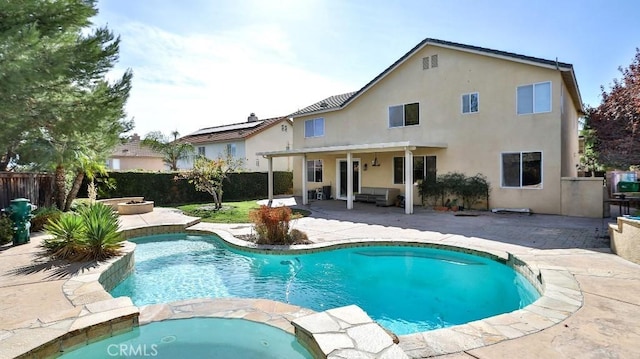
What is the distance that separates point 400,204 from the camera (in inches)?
704

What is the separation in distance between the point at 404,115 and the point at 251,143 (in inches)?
642

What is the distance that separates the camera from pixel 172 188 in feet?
69.6

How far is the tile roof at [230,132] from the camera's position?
31.0m

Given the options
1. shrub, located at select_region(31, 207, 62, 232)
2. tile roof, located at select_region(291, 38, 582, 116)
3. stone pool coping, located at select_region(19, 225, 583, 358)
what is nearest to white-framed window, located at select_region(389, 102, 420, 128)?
tile roof, located at select_region(291, 38, 582, 116)

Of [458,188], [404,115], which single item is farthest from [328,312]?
[404,115]

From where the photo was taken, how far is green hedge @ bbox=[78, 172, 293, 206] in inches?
774

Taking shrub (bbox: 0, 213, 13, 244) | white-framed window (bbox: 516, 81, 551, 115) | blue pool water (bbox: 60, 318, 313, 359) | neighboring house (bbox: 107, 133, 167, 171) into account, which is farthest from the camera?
neighboring house (bbox: 107, 133, 167, 171)

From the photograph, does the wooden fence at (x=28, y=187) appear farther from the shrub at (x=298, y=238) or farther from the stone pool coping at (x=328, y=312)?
the shrub at (x=298, y=238)

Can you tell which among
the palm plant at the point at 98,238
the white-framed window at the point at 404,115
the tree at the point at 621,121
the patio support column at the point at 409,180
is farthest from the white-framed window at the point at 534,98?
the palm plant at the point at 98,238

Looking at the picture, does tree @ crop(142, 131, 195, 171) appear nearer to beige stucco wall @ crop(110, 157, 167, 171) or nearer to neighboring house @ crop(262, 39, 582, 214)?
beige stucco wall @ crop(110, 157, 167, 171)

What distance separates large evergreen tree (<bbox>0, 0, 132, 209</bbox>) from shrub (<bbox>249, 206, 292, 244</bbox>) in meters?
5.93

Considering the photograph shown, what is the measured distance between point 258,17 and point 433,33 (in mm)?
9596

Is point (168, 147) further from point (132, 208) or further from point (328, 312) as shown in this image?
point (328, 312)

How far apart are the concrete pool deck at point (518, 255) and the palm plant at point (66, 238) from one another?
0.40 m
